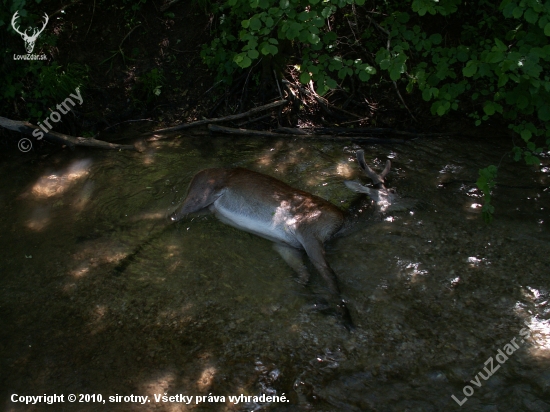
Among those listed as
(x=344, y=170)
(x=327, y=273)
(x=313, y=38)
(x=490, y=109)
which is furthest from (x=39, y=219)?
(x=490, y=109)

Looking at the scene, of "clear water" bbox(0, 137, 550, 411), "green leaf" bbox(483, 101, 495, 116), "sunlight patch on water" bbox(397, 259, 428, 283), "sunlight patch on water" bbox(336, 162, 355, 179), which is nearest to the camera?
"clear water" bbox(0, 137, 550, 411)

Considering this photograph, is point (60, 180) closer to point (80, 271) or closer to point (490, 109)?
point (80, 271)

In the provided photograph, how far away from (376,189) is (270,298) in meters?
2.08

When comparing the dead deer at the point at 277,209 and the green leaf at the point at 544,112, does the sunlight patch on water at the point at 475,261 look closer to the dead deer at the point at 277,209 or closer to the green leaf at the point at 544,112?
the dead deer at the point at 277,209

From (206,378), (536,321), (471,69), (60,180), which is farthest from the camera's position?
(60,180)

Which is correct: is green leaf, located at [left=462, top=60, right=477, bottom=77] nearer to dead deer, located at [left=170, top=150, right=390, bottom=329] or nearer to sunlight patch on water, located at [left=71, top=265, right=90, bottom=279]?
dead deer, located at [left=170, top=150, right=390, bottom=329]

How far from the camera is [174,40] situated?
8.03 meters

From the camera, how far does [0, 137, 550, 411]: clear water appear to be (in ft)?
11.1

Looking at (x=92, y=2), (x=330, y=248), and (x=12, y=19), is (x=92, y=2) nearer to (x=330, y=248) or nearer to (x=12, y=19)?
(x=12, y=19)

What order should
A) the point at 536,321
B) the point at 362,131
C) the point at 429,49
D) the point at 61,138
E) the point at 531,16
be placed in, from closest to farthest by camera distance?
the point at 536,321, the point at 531,16, the point at 429,49, the point at 61,138, the point at 362,131

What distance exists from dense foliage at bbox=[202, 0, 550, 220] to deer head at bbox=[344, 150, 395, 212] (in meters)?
0.94

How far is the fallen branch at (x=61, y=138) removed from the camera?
6340 mm

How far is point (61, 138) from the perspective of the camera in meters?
6.50

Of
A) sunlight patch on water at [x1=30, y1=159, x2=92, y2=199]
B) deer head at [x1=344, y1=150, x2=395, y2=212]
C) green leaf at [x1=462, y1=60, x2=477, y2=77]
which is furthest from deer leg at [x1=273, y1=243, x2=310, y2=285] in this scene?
sunlight patch on water at [x1=30, y1=159, x2=92, y2=199]
